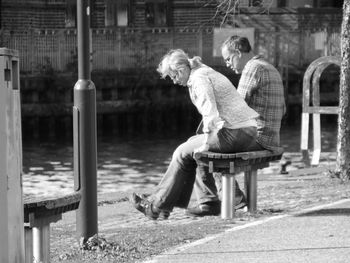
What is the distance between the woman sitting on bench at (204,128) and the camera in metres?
8.41

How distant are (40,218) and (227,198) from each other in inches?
103

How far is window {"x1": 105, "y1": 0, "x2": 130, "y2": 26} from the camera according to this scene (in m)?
39.8

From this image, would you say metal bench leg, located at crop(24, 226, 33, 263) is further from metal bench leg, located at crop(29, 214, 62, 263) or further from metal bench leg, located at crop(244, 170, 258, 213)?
metal bench leg, located at crop(244, 170, 258, 213)

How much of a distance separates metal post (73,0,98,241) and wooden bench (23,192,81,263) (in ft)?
2.87

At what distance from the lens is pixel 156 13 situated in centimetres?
4066

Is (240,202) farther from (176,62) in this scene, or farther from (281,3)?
(281,3)

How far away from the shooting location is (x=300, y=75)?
34688 millimetres

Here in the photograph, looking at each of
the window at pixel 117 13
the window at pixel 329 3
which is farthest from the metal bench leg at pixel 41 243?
the window at pixel 329 3

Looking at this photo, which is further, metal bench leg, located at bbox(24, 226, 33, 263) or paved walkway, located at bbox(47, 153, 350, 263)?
paved walkway, located at bbox(47, 153, 350, 263)

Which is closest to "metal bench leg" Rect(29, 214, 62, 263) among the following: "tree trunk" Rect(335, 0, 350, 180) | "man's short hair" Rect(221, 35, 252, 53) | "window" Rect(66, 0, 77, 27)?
"man's short hair" Rect(221, 35, 252, 53)

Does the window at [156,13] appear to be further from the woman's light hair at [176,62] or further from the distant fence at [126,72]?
the woman's light hair at [176,62]

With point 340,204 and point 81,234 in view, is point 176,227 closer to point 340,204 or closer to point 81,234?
point 81,234

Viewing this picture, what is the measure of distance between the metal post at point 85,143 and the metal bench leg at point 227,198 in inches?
59.3

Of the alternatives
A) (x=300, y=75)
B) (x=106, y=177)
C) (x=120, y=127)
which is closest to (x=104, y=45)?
(x=120, y=127)
